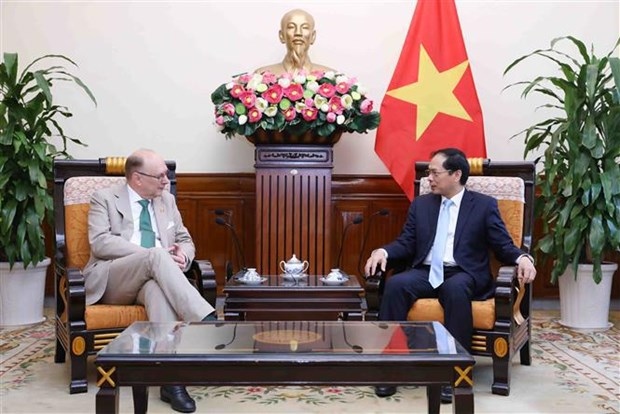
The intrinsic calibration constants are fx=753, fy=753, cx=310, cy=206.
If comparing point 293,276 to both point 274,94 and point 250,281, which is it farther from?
point 274,94

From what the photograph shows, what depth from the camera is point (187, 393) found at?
2871mm

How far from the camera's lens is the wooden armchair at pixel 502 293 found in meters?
3.11

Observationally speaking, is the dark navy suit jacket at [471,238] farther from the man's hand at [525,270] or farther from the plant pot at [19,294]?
the plant pot at [19,294]

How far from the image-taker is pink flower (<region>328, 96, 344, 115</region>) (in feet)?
13.4

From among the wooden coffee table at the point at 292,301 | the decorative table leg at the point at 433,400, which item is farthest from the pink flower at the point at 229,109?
the decorative table leg at the point at 433,400

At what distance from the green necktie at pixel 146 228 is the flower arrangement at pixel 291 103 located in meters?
0.83

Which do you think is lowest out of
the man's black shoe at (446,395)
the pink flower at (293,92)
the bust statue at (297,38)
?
the man's black shoe at (446,395)

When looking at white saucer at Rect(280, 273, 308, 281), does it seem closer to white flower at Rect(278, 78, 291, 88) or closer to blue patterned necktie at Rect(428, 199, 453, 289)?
blue patterned necktie at Rect(428, 199, 453, 289)

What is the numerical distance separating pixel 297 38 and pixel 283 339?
2680 millimetres

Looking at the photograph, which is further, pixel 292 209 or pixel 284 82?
pixel 292 209

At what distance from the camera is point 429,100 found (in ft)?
15.4

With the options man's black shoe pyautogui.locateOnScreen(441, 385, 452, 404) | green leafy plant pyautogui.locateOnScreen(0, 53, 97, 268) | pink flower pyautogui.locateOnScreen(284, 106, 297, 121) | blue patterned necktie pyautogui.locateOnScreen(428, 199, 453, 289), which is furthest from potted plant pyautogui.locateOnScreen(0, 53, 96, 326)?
man's black shoe pyautogui.locateOnScreen(441, 385, 452, 404)

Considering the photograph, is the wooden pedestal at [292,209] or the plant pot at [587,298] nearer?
the wooden pedestal at [292,209]

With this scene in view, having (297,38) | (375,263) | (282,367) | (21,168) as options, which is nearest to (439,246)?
(375,263)
